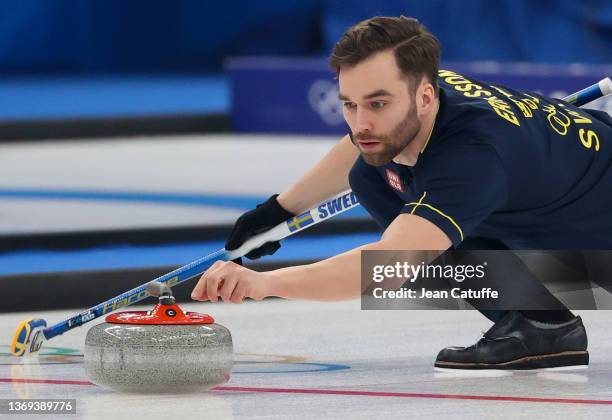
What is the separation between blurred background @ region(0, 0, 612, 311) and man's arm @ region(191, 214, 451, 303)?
1743mm

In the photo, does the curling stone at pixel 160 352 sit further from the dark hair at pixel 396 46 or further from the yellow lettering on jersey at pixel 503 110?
the yellow lettering on jersey at pixel 503 110

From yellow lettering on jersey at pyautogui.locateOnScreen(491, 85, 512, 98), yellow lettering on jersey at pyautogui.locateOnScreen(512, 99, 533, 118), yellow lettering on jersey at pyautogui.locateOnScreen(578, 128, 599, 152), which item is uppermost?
yellow lettering on jersey at pyautogui.locateOnScreen(491, 85, 512, 98)

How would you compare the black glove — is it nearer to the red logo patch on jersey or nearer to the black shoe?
the red logo patch on jersey

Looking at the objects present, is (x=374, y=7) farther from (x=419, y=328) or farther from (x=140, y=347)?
(x=140, y=347)

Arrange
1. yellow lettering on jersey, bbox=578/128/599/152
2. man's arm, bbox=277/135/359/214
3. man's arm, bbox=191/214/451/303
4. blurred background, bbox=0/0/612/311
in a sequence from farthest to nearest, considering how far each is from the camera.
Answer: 1. blurred background, bbox=0/0/612/311
2. man's arm, bbox=277/135/359/214
3. yellow lettering on jersey, bbox=578/128/599/152
4. man's arm, bbox=191/214/451/303

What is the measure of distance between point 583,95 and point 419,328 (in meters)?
0.81

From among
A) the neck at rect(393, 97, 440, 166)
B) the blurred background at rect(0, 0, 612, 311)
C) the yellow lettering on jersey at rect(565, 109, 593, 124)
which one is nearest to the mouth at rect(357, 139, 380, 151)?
the neck at rect(393, 97, 440, 166)

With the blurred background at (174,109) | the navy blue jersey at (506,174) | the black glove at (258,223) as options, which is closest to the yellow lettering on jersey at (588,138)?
the navy blue jersey at (506,174)

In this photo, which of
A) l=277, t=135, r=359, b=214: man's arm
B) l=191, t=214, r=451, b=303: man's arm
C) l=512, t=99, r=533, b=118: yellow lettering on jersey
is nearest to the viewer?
l=191, t=214, r=451, b=303: man's arm

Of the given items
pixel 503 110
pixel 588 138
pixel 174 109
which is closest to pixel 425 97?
pixel 503 110

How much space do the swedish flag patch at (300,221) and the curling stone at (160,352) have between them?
1.71 feet

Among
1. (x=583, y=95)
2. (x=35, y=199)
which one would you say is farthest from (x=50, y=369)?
(x=35, y=199)

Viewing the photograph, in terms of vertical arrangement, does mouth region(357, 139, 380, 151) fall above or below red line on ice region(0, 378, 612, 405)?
above

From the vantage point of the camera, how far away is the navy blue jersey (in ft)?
9.74
